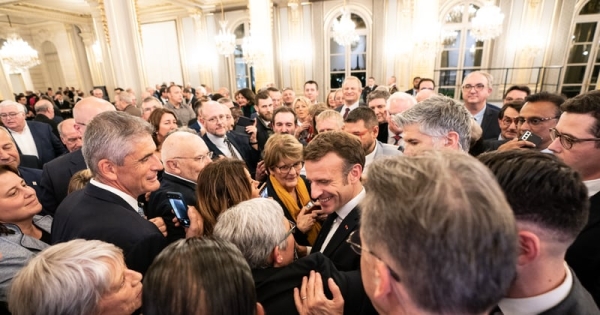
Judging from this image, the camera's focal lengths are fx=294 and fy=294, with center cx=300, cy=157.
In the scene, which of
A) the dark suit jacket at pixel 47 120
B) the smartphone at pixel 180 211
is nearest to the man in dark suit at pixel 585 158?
the smartphone at pixel 180 211

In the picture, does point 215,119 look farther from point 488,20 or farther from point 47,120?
point 488,20

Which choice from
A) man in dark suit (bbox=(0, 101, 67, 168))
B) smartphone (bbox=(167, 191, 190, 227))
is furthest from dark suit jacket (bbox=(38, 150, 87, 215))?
man in dark suit (bbox=(0, 101, 67, 168))

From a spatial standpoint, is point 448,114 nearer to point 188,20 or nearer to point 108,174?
point 108,174

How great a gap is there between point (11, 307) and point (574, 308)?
5.67ft

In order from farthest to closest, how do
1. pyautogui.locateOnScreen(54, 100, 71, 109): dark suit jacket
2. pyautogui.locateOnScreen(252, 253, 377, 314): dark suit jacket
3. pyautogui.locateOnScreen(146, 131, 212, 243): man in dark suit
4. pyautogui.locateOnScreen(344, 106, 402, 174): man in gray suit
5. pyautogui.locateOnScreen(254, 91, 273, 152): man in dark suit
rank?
1. pyautogui.locateOnScreen(54, 100, 71, 109): dark suit jacket
2. pyautogui.locateOnScreen(254, 91, 273, 152): man in dark suit
3. pyautogui.locateOnScreen(344, 106, 402, 174): man in gray suit
4. pyautogui.locateOnScreen(146, 131, 212, 243): man in dark suit
5. pyautogui.locateOnScreen(252, 253, 377, 314): dark suit jacket

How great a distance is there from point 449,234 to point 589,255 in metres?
1.15

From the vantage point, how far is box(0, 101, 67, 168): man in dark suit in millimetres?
3412

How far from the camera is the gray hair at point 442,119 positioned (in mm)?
1671

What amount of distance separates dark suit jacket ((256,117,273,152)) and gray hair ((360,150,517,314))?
3.26 meters

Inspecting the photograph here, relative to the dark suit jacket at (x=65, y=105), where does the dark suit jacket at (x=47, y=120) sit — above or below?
above

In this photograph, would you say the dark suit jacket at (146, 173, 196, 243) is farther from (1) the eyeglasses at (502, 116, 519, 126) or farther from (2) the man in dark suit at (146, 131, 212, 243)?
(1) the eyeglasses at (502, 116, 519, 126)

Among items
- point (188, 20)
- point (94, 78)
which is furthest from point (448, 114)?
point (94, 78)

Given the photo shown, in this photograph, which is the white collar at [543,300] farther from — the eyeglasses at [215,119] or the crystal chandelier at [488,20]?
the crystal chandelier at [488,20]

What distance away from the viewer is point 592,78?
892cm
